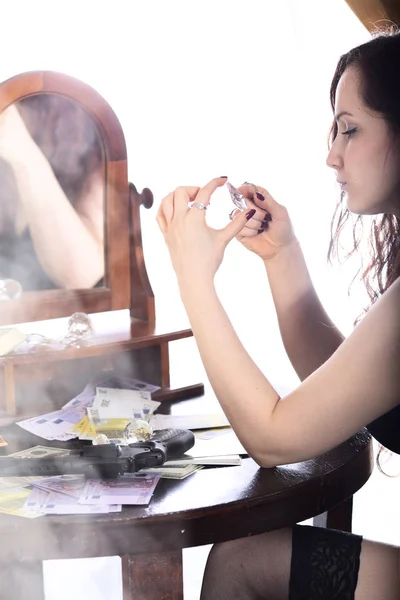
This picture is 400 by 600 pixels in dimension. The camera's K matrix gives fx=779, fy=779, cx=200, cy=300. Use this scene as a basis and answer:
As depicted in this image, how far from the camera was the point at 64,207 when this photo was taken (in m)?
1.73

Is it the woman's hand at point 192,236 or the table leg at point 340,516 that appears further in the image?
the table leg at point 340,516

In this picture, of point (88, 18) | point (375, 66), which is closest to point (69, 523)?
point (375, 66)

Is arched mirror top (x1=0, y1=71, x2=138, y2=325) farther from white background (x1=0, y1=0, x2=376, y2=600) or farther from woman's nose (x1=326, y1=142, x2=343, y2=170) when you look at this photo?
woman's nose (x1=326, y1=142, x2=343, y2=170)

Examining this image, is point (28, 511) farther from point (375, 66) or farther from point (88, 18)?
point (88, 18)

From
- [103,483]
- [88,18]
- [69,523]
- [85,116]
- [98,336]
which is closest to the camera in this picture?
[69,523]

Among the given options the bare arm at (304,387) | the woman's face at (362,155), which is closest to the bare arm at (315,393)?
the bare arm at (304,387)

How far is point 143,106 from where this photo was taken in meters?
2.24

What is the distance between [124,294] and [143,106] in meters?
0.70

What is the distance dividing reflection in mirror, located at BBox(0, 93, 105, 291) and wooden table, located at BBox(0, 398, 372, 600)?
2.50ft

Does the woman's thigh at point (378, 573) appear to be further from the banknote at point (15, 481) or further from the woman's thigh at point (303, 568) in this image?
the banknote at point (15, 481)

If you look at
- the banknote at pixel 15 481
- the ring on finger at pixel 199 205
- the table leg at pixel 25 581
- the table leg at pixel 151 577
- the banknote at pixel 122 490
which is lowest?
the table leg at pixel 25 581

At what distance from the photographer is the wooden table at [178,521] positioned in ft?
3.11

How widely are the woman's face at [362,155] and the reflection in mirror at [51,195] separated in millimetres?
655

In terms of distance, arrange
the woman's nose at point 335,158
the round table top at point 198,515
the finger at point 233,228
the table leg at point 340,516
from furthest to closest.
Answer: the table leg at point 340,516
the woman's nose at point 335,158
the finger at point 233,228
the round table top at point 198,515
